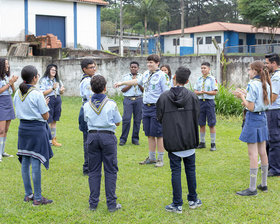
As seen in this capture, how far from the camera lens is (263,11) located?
32844 millimetres

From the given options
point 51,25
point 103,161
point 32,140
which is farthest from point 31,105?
point 51,25

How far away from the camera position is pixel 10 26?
2530 centimetres

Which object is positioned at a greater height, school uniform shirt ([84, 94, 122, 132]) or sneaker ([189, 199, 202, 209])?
school uniform shirt ([84, 94, 122, 132])

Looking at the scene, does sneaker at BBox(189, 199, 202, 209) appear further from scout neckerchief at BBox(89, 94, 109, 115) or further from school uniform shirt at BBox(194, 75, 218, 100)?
school uniform shirt at BBox(194, 75, 218, 100)

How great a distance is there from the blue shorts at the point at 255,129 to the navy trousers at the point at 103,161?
77.4 inches

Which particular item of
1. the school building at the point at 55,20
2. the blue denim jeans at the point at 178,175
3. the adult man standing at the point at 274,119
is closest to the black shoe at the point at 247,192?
the blue denim jeans at the point at 178,175

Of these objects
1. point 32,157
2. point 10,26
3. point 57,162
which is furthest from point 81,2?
point 32,157

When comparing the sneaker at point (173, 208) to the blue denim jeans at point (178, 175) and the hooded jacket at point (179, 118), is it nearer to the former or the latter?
the blue denim jeans at point (178, 175)

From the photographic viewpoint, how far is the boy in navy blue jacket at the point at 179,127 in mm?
4688

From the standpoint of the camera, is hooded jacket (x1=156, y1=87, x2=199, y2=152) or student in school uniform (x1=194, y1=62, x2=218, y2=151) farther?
student in school uniform (x1=194, y1=62, x2=218, y2=151)

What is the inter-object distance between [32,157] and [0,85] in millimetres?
2771

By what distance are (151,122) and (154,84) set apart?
2.34ft

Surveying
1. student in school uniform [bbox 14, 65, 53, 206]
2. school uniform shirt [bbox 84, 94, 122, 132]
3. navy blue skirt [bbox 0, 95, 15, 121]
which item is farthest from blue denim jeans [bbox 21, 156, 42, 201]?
navy blue skirt [bbox 0, 95, 15, 121]

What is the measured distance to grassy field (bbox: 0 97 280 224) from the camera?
4.66 metres
